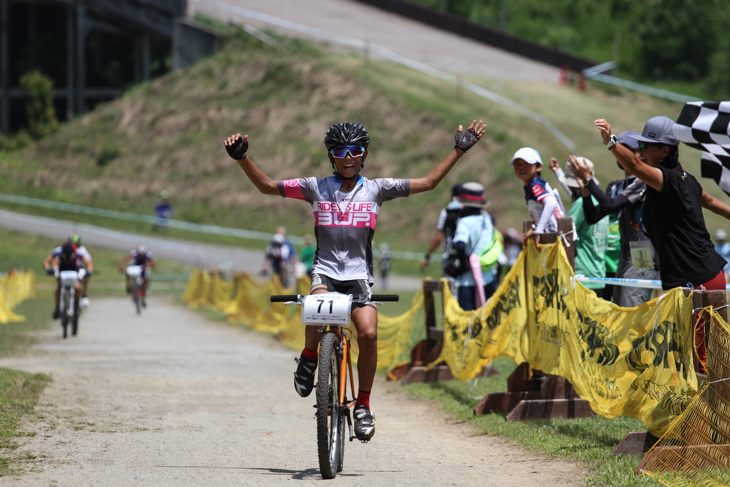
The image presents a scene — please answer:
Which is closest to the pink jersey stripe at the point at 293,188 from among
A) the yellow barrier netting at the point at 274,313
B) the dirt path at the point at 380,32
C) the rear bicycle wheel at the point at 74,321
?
the yellow barrier netting at the point at 274,313

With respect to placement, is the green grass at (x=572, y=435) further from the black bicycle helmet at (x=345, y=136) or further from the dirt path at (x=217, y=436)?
the black bicycle helmet at (x=345, y=136)

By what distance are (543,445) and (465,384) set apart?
3495 millimetres

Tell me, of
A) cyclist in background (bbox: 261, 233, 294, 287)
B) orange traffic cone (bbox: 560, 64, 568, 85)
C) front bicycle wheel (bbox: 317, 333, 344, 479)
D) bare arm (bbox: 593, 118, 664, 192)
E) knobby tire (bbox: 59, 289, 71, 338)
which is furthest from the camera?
orange traffic cone (bbox: 560, 64, 568, 85)

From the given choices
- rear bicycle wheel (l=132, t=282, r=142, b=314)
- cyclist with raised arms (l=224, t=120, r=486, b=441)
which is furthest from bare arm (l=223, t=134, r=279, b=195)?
rear bicycle wheel (l=132, t=282, r=142, b=314)

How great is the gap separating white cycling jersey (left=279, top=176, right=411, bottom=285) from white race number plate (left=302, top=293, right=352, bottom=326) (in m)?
0.40

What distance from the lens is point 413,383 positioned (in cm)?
1102

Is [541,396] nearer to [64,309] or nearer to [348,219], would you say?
[348,219]

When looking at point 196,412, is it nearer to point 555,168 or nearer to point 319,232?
point 319,232

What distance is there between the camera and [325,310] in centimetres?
598

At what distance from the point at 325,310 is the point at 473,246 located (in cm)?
518

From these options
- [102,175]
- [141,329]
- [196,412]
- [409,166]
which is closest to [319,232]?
[196,412]

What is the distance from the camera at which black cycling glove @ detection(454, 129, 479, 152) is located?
6527mm

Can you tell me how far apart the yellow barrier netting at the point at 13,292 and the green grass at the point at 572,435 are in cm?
1460

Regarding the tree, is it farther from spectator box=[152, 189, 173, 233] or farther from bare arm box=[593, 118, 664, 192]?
bare arm box=[593, 118, 664, 192]
